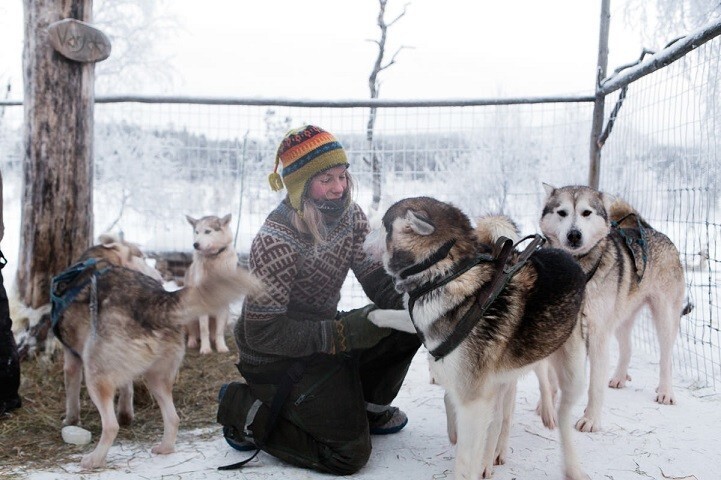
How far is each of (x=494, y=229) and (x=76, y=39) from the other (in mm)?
3214

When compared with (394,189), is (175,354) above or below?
below

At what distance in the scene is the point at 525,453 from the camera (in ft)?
8.70

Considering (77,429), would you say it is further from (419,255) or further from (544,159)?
(544,159)

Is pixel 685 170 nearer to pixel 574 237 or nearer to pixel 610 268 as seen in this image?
pixel 610 268

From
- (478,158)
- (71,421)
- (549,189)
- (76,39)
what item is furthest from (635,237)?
(76,39)

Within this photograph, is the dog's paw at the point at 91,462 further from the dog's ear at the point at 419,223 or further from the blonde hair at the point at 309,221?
the dog's ear at the point at 419,223

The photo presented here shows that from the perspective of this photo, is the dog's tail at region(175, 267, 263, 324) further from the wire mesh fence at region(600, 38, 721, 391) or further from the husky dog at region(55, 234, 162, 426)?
the wire mesh fence at region(600, 38, 721, 391)

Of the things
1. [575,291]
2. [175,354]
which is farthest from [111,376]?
[575,291]

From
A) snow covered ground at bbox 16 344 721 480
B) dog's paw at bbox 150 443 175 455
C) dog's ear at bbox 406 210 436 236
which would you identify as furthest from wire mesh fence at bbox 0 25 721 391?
dog's paw at bbox 150 443 175 455

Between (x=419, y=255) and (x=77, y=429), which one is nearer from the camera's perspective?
(x=419, y=255)

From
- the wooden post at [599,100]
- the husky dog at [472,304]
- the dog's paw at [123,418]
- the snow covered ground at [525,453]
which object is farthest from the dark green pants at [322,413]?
the wooden post at [599,100]

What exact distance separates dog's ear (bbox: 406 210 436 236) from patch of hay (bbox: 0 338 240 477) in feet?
5.63

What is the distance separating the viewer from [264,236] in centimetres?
248

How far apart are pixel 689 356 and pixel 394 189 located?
2649 millimetres
